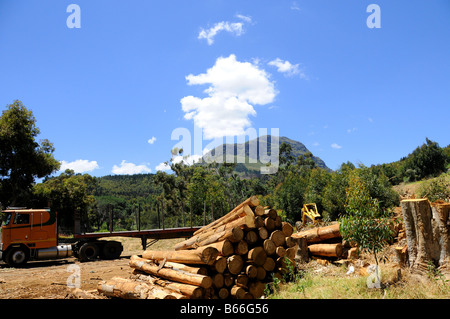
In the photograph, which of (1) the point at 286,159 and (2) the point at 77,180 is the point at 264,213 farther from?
(1) the point at 286,159

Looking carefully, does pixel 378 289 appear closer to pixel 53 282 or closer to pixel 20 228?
pixel 53 282

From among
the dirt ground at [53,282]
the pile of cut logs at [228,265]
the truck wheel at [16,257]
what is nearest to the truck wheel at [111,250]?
the dirt ground at [53,282]

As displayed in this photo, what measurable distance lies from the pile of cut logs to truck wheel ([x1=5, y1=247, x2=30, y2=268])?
8.55 meters

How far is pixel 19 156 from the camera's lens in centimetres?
2400

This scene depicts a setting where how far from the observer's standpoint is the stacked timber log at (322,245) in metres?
10.6

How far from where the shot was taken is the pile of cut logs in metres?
7.38

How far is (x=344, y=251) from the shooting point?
1075cm

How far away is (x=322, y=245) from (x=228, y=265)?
4.69m

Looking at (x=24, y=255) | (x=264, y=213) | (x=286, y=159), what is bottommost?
(x=24, y=255)

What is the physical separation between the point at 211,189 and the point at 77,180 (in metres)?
15.9

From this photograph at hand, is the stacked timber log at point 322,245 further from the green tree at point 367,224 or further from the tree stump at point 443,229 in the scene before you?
the tree stump at point 443,229

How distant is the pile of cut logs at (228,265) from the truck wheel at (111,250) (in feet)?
29.7

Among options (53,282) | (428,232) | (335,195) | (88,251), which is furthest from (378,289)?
(335,195)
